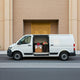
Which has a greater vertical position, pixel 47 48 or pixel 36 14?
pixel 36 14

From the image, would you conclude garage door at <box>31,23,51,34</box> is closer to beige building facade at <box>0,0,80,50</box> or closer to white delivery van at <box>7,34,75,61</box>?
beige building facade at <box>0,0,80,50</box>

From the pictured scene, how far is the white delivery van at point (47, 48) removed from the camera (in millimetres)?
10398

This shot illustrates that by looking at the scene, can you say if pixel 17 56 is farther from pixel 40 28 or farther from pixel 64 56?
pixel 40 28

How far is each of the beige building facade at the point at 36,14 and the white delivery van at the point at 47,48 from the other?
6383 millimetres

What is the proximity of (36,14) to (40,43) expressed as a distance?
23.9 ft

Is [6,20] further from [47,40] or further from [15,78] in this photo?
[15,78]

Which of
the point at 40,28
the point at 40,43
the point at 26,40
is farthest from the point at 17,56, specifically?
the point at 40,28

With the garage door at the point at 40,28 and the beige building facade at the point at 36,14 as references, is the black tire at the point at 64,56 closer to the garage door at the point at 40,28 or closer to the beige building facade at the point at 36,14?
the beige building facade at the point at 36,14

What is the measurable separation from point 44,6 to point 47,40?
7548mm

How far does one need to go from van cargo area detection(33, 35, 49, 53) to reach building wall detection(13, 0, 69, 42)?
21.9ft

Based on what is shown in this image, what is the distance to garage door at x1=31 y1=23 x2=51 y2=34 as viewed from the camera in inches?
719

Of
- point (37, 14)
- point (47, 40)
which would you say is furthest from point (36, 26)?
point (47, 40)

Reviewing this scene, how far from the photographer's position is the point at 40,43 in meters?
10.5

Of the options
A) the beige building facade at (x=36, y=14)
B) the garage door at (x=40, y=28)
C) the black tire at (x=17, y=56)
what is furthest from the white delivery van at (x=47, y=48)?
the garage door at (x=40, y=28)
